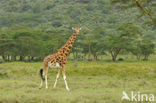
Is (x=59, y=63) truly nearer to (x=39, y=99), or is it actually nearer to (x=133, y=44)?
(x=39, y=99)

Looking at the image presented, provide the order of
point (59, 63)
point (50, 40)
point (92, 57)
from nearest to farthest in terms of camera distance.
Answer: point (59, 63) < point (50, 40) < point (92, 57)

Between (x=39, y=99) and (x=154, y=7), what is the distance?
41.4 ft

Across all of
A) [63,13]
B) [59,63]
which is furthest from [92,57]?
[63,13]

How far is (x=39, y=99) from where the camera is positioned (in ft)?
29.9

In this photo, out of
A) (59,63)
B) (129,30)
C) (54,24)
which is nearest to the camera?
(59,63)

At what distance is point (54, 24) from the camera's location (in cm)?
11456

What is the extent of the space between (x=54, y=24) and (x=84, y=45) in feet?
215

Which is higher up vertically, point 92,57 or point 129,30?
point 129,30

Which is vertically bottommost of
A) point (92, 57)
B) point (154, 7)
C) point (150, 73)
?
point (92, 57)

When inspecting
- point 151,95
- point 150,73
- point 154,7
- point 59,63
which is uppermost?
point 154,7

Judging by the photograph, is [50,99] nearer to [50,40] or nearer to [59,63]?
[59,63]

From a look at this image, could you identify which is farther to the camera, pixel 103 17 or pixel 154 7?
pixel 103 17

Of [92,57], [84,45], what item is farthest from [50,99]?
[92,57]

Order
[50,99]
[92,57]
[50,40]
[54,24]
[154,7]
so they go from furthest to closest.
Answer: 1. [54,24]
2. [92,57]
3. [50,40]
4. [154,7]
5. [50,99]
